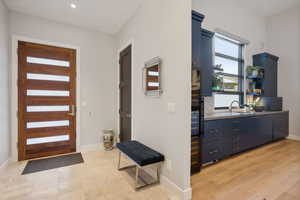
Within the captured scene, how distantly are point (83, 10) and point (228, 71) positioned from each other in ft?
12.6

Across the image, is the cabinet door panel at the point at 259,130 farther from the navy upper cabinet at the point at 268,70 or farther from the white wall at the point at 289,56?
the white wall at the point at 289,56

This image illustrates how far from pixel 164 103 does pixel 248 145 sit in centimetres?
249

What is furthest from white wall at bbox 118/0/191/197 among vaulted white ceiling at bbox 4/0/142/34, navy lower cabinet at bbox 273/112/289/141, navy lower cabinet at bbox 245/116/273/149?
navy lower cabinet at bbox 273/112/289/141

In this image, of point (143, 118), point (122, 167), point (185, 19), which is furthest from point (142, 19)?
point (122, 167)

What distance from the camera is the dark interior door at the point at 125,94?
3.17 metres

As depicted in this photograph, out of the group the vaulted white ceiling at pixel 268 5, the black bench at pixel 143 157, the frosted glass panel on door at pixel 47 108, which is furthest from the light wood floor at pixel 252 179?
the vaulted white ceiling at pixel 268 5

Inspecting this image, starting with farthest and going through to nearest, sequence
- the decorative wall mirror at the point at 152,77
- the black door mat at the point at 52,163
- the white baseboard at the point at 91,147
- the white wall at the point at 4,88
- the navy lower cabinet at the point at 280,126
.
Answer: the navy lower cabinet at the point at 280,126
the white baseboard at the point at 91,147
the black door mat at the point at 52,163
the white wall at the point at 4,88
the decorative wall mirror at the point at 152,77

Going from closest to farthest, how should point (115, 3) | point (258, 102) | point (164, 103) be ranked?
1. point (164, 103)
2. point (115, 3)
3. point (258, 102)

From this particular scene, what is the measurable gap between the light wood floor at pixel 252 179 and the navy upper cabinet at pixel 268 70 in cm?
203

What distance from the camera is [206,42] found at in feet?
8.57

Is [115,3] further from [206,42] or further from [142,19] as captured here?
[206,42]

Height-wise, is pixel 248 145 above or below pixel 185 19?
below

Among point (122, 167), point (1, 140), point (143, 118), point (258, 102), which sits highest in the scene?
point (258, 102)

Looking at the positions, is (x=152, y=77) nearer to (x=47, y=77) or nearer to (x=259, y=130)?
(x=47, y=77)
